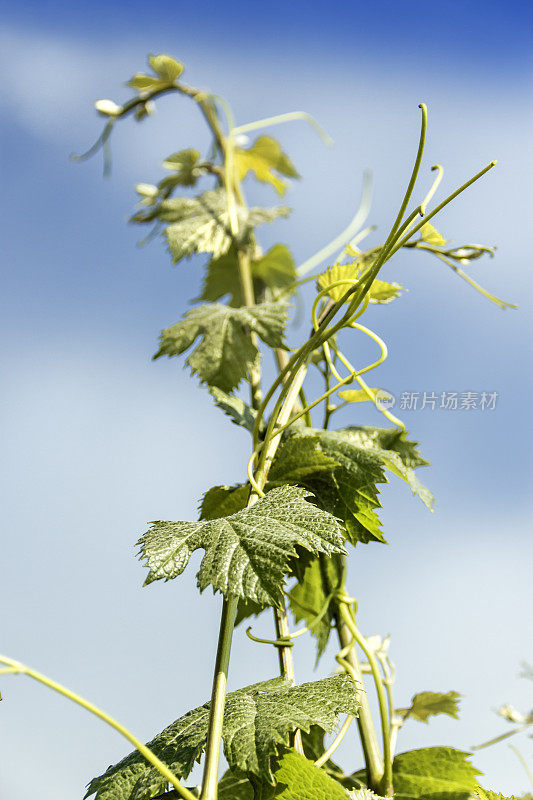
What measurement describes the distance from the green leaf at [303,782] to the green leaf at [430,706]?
0.24 m

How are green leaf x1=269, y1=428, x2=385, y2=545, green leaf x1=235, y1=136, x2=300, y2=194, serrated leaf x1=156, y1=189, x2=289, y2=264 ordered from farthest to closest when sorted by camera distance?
green leaf x1=235, y1=136, x2=300, y2=194
serrated leaf x1=156, y1=189, x2=289, y2=264
green leaf x1=269, y1=428, x2=385, y2=545

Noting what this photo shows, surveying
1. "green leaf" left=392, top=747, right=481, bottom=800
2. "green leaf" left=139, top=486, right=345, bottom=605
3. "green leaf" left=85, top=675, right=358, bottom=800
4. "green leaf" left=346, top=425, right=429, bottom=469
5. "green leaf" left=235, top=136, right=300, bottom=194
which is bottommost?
"green leaf" left=392, top=747, right=481, bottom=800

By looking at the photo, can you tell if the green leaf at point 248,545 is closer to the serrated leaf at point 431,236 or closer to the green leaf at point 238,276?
the serrated leaf at point 431,236

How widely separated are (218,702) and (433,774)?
29cm

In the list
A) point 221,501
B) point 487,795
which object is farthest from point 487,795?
point 221,501

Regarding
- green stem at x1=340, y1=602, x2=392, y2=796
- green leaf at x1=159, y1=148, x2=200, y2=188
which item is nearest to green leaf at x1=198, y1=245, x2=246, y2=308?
green leaf at x1=159, y1=148, x2=200, y2=188

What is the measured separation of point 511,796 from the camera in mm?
478

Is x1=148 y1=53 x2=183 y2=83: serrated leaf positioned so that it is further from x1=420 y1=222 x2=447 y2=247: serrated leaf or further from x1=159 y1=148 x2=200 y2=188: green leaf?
x1=420 y1=222 x2=447 y2=247: serrated leaf

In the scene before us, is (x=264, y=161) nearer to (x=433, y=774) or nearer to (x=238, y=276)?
(x=238, y=276)

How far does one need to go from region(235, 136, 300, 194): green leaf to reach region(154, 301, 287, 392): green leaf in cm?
49

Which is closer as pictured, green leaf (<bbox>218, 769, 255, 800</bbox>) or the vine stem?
the vine stem

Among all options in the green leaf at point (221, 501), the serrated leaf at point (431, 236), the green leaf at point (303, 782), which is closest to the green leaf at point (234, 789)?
the green leaf at point (303, 782)

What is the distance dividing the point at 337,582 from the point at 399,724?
0.13 metres

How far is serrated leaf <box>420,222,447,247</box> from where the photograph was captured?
599mm
